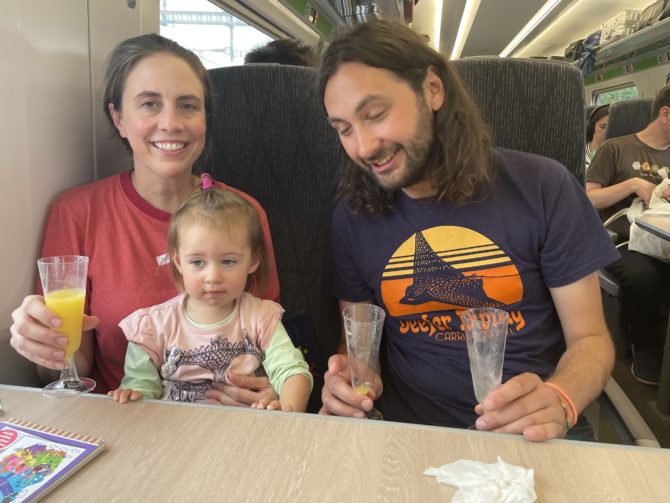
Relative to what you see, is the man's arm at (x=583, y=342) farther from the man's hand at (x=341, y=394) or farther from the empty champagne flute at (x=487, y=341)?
the man's hand at (x=341, y=394)

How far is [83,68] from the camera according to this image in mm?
1826

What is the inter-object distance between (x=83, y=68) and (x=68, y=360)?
108 centimetres

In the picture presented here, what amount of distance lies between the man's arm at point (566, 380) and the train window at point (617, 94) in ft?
25.4

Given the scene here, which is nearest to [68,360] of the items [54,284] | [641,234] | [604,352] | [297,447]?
[54,284]

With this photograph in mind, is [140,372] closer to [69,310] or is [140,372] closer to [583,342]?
[69,310]

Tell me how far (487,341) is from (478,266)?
584 mm

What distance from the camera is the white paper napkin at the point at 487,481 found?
795 mm

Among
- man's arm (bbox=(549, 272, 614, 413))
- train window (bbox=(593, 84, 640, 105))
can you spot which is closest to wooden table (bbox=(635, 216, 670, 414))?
man's arm (bbox=(549, 272, 614, 413))

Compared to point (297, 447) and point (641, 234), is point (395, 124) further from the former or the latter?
point (641, 234)

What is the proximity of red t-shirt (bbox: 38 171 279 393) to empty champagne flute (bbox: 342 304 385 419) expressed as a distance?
0.72 metres

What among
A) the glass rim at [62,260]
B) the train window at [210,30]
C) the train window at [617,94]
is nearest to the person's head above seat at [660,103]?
the train window at [210,30]

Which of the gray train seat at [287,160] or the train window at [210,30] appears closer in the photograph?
the gray train seat at [287,160]

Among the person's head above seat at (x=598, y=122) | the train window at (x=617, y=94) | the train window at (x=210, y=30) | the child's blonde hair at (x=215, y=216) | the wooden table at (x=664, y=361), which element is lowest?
the wooden table at (x=664, y=361)

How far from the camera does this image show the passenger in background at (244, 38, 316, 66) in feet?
9.24
